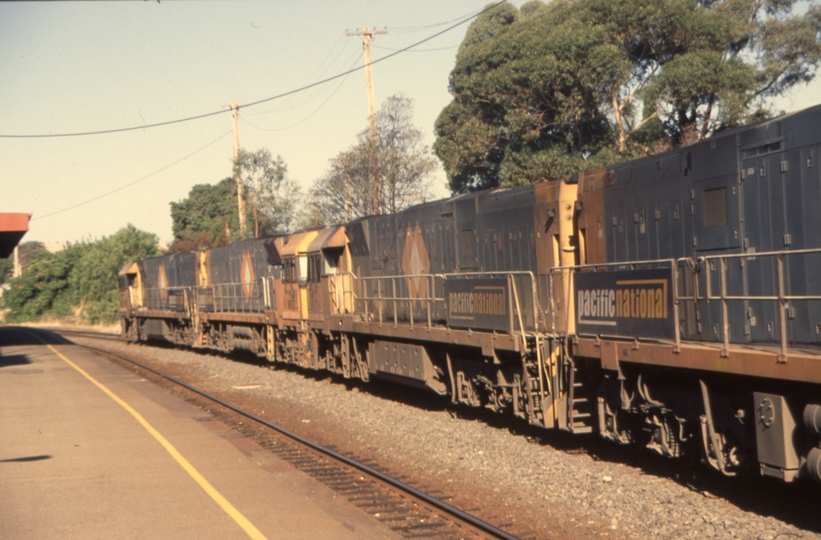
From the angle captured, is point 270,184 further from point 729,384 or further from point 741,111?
point 729,384

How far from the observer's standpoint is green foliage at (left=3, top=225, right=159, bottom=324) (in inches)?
2415

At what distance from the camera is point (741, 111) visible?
23266 millimetres

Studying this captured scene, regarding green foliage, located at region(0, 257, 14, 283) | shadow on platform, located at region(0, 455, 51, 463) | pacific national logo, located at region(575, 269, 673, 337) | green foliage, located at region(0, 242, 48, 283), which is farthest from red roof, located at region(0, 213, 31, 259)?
green foliage, located at region(0, 257, 14, 283)

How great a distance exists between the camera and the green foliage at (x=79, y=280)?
6134cm

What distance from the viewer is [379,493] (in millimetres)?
8820

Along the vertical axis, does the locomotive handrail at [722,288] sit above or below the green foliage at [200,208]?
below

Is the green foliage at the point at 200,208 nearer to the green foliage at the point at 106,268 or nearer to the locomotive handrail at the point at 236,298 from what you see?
the green foliage at the point at 106,268

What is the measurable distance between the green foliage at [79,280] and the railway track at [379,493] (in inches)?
2030

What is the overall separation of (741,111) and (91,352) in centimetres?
2447

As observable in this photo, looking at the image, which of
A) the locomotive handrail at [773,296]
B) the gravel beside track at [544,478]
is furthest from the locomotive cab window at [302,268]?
the locomotive handrail at [773,296]

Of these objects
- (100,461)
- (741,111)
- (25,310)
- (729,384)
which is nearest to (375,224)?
(100,461)

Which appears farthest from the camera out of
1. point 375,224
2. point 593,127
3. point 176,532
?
point 593,127

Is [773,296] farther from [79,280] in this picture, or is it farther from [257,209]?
[79,280]

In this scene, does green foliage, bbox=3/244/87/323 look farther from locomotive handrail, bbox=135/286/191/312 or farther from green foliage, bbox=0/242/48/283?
green foliage, bbox=0/242/48/283
